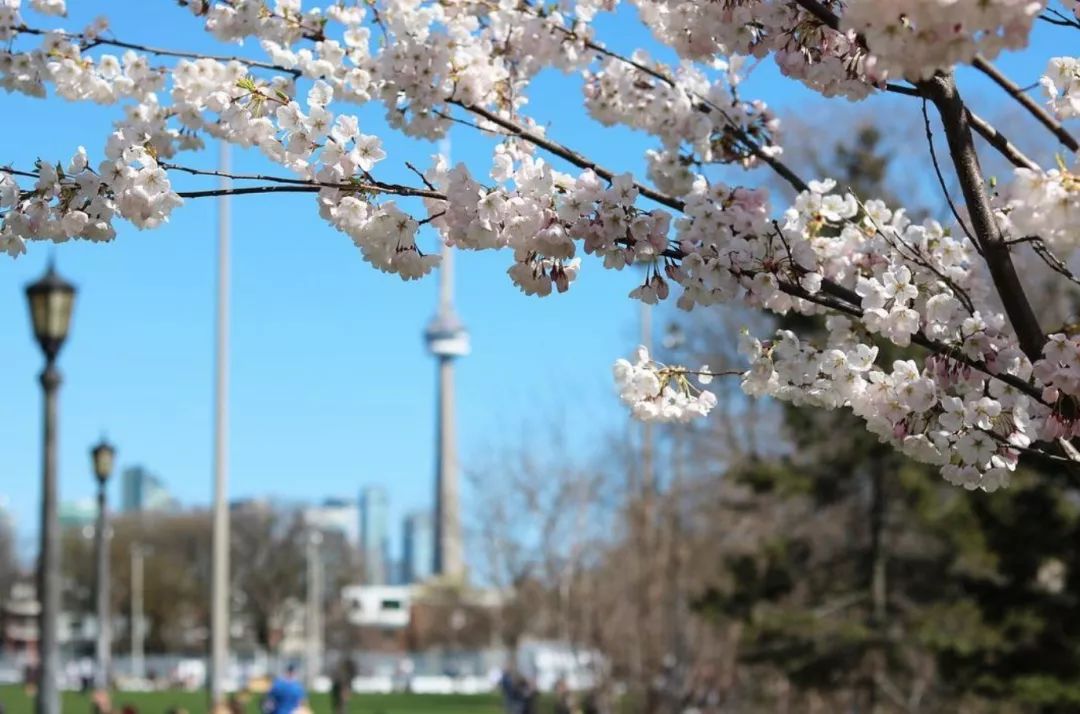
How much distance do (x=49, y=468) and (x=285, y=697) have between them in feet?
15.9

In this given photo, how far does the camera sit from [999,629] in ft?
52.1

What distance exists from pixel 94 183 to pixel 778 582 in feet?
56.9

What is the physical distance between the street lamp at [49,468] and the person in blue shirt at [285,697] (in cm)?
396

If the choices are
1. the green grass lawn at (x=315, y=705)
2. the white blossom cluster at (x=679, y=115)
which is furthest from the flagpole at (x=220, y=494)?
the green grass lawn at (x=315, y=705)

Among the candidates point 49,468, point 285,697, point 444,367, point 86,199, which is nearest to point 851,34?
point 86,199

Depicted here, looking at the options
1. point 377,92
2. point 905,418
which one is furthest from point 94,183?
point 905,418

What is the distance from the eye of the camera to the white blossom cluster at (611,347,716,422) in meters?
4.29

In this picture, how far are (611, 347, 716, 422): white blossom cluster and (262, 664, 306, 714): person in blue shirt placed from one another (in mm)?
10874

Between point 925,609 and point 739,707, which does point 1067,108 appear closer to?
point 925,609

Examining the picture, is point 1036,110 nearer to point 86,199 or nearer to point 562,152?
point 562,152

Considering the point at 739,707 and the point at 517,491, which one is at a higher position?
the point at 517,491

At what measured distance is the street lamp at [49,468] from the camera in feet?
33.6

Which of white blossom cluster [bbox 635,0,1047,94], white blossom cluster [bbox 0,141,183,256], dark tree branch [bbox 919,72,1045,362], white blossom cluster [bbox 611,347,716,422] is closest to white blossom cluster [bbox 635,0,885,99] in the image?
white blossom cluster [bbox 635,0,1047,94]

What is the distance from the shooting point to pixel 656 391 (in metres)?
4.31
